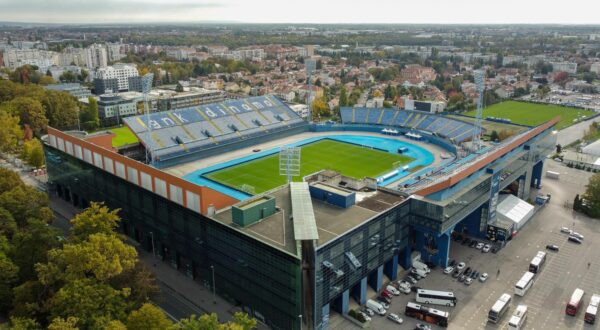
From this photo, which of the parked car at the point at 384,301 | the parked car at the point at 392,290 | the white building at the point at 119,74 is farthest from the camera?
the white building at the point at 119,74

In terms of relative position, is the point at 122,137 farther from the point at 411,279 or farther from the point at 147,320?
the point at 411,279

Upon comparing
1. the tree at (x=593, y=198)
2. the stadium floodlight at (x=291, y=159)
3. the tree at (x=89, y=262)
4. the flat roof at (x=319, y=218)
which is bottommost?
the tree at (x=593, y=198)

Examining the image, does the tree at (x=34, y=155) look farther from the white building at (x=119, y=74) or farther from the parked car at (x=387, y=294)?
the white building at (x=119, y=74)

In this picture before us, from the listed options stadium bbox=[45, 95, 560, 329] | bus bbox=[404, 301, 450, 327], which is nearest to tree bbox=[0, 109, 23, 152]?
stadium bbox=[45, 95, 560, 329]

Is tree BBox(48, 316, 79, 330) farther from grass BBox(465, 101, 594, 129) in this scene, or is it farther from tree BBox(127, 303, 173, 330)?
grass BBox(465, 101, 594, 129)

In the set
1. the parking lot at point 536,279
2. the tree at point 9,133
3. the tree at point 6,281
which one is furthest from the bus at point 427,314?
the tree at point 9,133

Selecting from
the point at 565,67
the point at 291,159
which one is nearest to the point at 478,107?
the point at 291,159

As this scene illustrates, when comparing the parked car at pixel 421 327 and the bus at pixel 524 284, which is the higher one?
the bus at pixel 524 284
